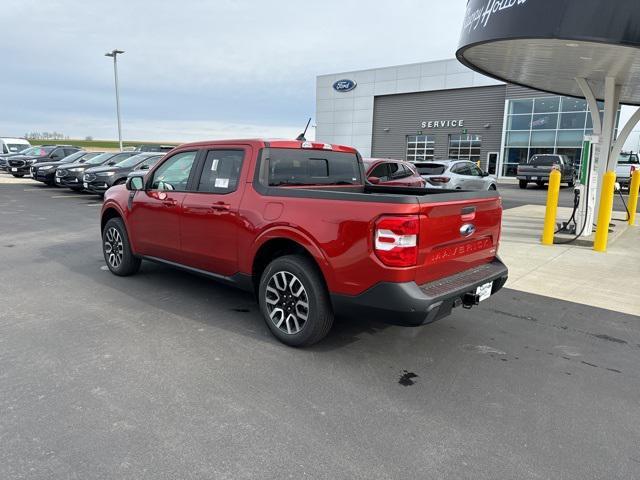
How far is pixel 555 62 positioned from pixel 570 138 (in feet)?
80.0

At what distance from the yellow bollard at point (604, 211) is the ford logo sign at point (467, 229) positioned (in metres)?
5.73

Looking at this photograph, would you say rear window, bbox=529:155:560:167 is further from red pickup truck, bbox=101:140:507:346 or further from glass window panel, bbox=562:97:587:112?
red pickup truck, bbox=101:140:507:346

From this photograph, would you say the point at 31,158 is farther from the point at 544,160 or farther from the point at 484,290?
the point at 484,290

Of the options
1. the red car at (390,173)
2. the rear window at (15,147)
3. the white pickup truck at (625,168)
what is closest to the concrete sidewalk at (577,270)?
the red car at (390,173)

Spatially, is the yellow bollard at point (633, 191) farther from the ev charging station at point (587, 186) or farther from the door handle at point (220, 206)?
the door handle at point (220, 206)

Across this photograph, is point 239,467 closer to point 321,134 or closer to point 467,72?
point 467,72

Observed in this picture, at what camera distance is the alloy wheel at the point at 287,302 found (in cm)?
395

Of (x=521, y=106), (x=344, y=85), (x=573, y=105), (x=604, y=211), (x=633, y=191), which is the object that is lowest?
(x=604, y=211)

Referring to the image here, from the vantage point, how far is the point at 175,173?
211 inches

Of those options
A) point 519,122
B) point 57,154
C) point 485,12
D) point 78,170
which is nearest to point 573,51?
point 485,12

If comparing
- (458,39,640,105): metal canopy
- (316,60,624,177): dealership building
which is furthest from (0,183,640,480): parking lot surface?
(316,60,624,177): dealership building

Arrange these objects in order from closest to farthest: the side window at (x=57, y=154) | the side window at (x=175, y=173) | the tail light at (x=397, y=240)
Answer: the tail light at (x=397, y=240) → the side window at (x=175, y=173) → the side window at (x=57, y=154)

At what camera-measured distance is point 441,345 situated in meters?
4.22

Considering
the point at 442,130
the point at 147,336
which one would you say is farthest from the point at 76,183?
the point at 442,130
